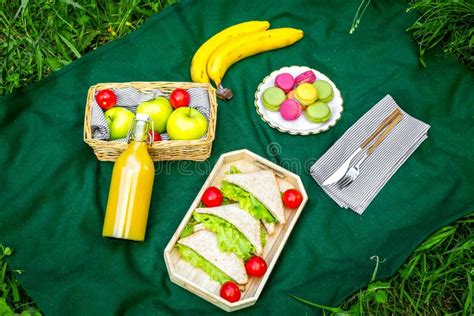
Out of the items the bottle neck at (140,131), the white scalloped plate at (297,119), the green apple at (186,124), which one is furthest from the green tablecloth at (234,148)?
the bottle neck at (140,131)

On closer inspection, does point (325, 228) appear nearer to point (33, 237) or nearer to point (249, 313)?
point (249, 313)

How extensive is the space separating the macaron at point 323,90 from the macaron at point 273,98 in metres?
0.20

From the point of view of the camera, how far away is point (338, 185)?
8.29 feet

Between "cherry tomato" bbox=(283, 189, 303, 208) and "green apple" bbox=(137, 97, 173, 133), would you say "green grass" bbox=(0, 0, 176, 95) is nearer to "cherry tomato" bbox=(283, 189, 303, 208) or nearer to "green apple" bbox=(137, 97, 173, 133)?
"green apple" bbox=(137, 97, 173, 133)

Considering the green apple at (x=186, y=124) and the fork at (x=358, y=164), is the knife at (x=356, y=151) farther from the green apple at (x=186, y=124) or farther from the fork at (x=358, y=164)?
the green apple at (x=186, y=124)

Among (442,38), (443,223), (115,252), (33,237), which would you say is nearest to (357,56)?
(442,38)

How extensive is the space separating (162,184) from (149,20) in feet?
3.38

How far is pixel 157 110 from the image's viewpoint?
8.00 feet

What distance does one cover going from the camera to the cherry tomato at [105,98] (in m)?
2.48

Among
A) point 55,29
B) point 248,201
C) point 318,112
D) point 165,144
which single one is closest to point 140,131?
point 165,144

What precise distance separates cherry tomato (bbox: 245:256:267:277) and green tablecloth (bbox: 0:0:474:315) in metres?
0.18

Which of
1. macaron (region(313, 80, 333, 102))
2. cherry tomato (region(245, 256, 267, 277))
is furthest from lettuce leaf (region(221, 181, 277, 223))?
macaron (region(313, 80, 333, 102))

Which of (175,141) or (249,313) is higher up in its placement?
(175,141)

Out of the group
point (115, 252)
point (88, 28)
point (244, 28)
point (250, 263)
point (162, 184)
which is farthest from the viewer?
point (88, 28)
